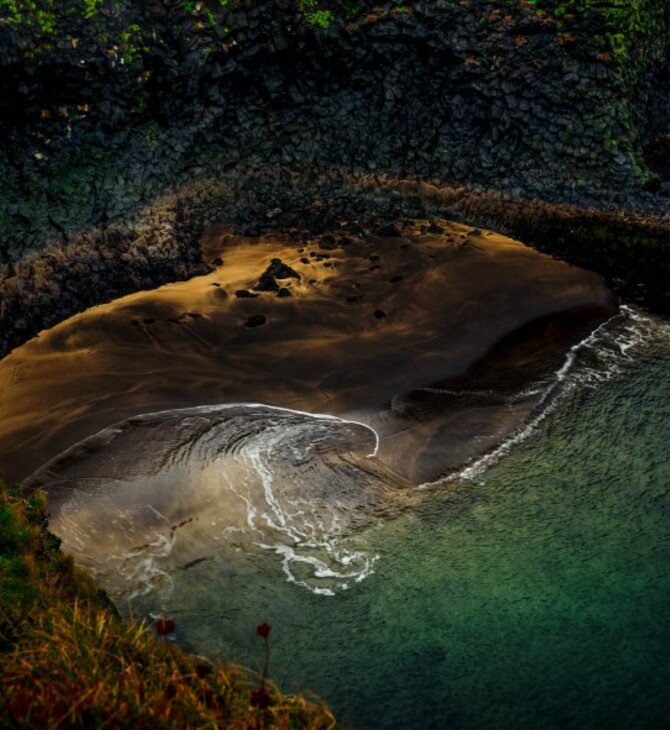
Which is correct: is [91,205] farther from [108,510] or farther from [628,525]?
[628,525]

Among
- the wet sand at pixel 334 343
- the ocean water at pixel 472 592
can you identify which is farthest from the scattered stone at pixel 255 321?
the ocean water at pixel 472 592

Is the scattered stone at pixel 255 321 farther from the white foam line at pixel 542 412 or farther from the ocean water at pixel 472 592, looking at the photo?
the white foam line at pixel 542 412

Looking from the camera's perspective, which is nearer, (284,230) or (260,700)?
(260,700)

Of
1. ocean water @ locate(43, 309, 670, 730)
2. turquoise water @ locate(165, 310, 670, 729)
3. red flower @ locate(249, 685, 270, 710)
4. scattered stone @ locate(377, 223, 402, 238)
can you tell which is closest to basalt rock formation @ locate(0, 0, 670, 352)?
scattered stone @ locate(377, 223, 402, 238)

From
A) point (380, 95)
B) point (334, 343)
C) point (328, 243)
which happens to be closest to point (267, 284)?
point (334, 343)

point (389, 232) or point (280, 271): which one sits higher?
point (389, 232)

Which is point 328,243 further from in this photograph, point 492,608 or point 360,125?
point 492,608

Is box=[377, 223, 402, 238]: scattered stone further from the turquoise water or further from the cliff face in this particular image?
the turquoise water
